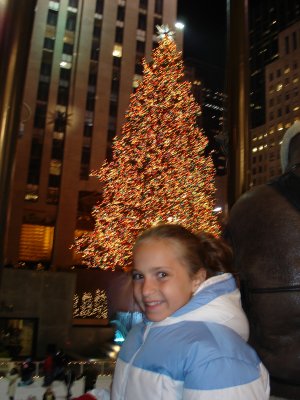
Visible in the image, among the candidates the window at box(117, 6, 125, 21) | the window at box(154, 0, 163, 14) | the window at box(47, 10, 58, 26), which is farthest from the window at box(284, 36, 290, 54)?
the window at box(47, 10, 58, 26)

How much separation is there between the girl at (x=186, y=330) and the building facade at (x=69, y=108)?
106ft

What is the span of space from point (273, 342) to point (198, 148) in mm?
17497

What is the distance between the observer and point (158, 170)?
18.2 metres

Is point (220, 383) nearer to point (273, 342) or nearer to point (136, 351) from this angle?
point (273, 342)

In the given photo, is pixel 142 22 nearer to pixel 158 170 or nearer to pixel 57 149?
pixel 57 149

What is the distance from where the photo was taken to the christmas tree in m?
17.4

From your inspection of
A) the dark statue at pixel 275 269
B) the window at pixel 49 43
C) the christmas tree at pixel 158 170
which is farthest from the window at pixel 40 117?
the dark statue at pixel 275 269

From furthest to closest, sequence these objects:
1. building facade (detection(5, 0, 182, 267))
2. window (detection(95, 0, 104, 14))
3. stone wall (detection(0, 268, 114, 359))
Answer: window (detection(95, 0, 104, 14)) < building facade (detection(5, 0, 182, 267)) < stone wall (detection(0, 268, 114, 359))

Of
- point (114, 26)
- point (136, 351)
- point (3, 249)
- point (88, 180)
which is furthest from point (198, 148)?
point (114, 26)

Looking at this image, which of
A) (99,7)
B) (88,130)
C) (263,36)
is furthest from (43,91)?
(263,36)

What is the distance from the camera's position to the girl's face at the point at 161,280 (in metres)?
1.48

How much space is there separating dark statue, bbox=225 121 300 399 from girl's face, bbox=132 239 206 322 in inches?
8.6

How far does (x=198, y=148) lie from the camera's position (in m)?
18.5

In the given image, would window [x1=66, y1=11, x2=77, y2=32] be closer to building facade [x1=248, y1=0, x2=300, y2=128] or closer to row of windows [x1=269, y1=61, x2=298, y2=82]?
row of windows [x1=269, y1=61, x2=298, y2=82]
